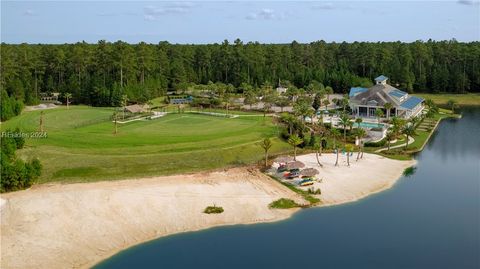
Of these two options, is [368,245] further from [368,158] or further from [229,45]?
[229,45]

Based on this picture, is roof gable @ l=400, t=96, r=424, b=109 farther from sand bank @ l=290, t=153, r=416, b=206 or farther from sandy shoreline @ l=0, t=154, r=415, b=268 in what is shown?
sandy shoreline @ l=0, t=154, r=415, b=268

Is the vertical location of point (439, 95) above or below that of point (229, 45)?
below

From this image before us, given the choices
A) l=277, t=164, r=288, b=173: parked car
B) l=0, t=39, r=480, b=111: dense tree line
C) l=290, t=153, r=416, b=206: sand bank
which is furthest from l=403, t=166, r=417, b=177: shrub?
l=0, t=39, r=480, b=111: dense tree line

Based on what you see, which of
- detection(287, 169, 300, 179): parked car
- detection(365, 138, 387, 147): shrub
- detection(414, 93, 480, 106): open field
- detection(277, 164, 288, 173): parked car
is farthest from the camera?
detection(414, 93, 480, 106): open field

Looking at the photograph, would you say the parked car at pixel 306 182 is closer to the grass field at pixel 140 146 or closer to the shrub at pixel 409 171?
the grass field at pixel 140 146

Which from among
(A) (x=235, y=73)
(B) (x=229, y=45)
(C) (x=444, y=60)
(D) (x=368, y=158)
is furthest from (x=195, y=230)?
(C) (x=444, y=60)

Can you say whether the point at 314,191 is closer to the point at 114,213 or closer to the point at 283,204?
the point at 283,204
